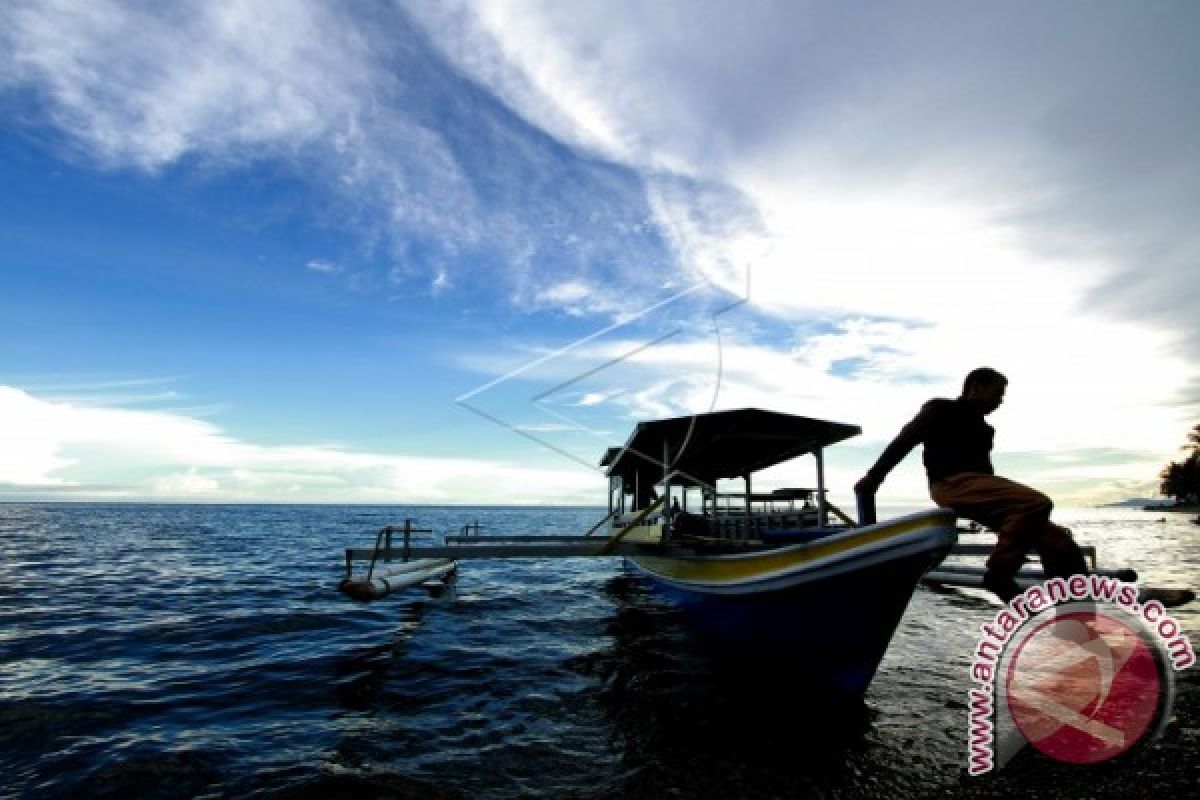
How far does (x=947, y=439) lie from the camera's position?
4484 mm

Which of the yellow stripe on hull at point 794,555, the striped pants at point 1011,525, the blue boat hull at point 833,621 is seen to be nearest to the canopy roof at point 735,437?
the yellow stripe on hull at point 794,555

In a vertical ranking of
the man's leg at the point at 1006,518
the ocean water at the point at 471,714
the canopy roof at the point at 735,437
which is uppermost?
the canopy roof at the point at 735,437

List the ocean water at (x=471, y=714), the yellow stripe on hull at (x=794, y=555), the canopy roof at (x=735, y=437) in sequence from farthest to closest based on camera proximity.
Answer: the canopy roof at (x=735, y=437) < the yellow stripe on hull at (x=794, y=555) < the ocean water at (x=471, y=714)

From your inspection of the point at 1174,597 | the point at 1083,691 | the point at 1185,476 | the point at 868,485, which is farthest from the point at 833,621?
the point at 1185,476

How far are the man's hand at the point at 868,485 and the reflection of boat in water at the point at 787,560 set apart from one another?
1462mm

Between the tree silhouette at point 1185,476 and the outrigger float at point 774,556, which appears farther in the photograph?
the tree silhouette at point 1185,476

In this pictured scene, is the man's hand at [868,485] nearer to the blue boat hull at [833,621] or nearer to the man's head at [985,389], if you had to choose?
the man's head at [985,389]

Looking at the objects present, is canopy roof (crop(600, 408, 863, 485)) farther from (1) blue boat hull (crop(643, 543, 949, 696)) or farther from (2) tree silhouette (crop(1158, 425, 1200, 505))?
(2) tree silhouette (crop(1158, 425, 1200, 505))

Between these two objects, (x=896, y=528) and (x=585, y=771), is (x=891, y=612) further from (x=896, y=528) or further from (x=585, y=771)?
(x=585, y=771)

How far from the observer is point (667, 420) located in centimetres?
1153

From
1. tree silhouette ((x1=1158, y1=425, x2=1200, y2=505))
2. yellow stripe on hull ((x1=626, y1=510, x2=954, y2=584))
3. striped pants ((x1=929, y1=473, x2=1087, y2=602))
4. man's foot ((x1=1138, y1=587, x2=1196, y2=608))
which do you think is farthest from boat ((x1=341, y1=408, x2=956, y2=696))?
tree silhouette ((x1=1158, y1=425, x2=1200, y2=505))

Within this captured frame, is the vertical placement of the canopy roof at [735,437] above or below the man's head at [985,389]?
above

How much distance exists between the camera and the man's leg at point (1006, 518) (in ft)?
12.8

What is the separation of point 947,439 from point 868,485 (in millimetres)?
715
